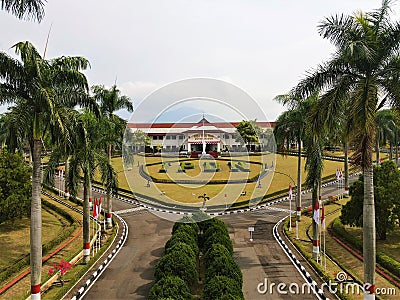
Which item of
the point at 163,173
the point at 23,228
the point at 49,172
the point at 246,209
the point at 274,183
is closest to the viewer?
the point at 49,172

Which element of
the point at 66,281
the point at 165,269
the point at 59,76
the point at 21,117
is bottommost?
the point at 66,281

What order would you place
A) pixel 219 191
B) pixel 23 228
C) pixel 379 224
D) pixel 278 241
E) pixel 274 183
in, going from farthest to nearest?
pixel 274 183
pixel 219 191
pixel 23 228
pixel 278 241
pixel 379 224

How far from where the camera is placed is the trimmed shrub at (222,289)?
10938 mm

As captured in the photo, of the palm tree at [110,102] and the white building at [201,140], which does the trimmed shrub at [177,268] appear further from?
the white building at [201,140]

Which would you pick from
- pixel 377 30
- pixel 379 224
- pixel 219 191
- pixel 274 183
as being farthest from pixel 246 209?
pixel 377 30

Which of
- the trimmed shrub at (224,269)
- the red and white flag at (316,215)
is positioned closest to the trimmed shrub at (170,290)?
the trimmed shrub at (224,269)

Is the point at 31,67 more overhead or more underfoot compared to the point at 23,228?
more overhead

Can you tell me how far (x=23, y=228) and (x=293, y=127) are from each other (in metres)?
17.4

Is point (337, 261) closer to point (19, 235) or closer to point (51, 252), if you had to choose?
point (51, 252)

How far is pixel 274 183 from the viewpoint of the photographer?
130ft

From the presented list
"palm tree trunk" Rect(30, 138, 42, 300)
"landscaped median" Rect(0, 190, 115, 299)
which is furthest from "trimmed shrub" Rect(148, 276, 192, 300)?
"landscaped median" Rect(0, 190, 115, 299)

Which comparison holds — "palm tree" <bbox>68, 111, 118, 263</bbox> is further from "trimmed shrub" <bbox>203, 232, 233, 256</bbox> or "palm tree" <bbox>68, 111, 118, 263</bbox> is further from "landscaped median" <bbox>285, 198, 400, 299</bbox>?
"landscaped median" <bbox>285, 198, 400, 299</bbox>

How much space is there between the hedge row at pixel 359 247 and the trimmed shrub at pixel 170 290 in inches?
375

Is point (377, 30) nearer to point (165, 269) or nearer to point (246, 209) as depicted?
point (165, 269)
